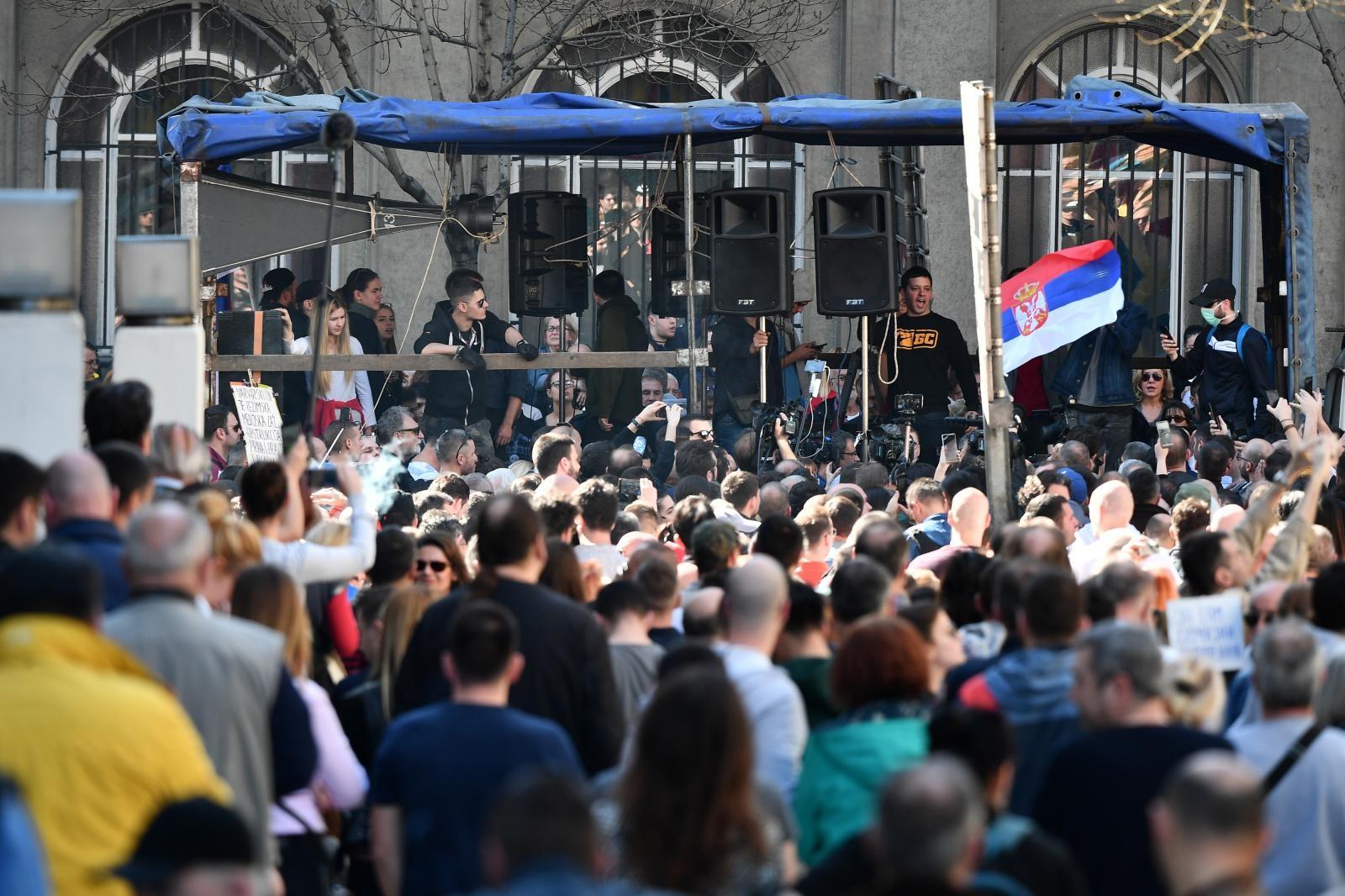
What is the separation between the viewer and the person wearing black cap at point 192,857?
323 centimetres

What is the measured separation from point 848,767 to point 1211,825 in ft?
4.31

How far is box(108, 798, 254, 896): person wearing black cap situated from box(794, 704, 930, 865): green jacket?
184 centimetres

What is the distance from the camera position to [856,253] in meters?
15.6

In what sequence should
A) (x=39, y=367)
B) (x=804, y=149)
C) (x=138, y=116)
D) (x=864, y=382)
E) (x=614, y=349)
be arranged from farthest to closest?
(x=138, y=116)
(x=804, y=149)
(x=614, y=349)
(x=864, y=382)
(x=39, y=367)

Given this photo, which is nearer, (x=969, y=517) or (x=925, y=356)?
(x=969, y=517)

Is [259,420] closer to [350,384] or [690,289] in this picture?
[350,384]

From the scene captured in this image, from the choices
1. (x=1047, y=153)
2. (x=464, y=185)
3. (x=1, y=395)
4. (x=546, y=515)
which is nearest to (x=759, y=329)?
(x=464, y=185)

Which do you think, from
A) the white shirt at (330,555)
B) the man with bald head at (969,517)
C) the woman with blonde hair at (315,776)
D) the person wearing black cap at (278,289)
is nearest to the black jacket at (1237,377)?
the man with bald head at (969,517)

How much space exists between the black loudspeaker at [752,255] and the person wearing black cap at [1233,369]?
3369 mm

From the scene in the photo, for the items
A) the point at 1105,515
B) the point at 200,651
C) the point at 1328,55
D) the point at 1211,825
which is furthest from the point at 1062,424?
the point at 1211,825

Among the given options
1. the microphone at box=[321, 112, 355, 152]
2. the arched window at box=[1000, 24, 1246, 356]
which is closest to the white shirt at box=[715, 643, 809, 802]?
the microphone at box=[321, 112, 355, 152]

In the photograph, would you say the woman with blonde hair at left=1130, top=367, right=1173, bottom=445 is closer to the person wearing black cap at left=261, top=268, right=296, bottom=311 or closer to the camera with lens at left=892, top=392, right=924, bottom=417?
the camera with lens at left=892, top=392, right=924, bottom=417

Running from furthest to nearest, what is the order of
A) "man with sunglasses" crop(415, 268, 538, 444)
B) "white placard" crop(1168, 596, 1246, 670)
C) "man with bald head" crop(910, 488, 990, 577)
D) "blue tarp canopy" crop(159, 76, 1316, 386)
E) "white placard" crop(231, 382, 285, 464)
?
1. "man with sunglasses" crop(415, 268, 538, 444)
2. "blue tarp canopy" crop(159, 76, 1316, 386)
3. "white placard" crop(231, 382, 285, 464)
4. "man with bald head" crop(910, 488, 990, 577)
5. "white placard" crop(1168, 596, 1246, 670)

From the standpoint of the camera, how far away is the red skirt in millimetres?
15227
